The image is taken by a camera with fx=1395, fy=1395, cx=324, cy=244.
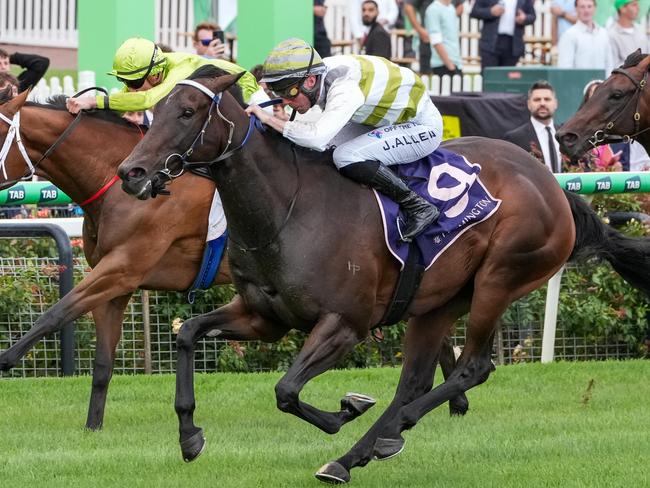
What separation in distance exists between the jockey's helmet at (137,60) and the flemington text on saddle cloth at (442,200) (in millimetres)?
1614

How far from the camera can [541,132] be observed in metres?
10.9

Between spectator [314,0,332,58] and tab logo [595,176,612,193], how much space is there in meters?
7.33

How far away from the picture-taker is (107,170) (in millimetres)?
7180

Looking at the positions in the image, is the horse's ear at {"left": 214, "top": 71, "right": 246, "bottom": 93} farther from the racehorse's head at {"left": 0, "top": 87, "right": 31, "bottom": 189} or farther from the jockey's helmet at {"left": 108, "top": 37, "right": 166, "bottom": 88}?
the racehorse's head at {"left": 0, "top": 87, "right": 31, "bottom": 189}

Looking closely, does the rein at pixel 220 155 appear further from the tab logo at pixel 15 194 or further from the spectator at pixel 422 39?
the spectator at pixel 422 39

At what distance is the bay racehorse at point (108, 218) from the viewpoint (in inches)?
277

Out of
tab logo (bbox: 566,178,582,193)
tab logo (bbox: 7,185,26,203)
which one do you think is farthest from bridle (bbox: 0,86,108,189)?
tab logo (bbox: 566,178,582,193)

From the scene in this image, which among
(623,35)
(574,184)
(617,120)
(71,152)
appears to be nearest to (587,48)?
(623,35)

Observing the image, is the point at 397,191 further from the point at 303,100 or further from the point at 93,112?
the point at 93,112

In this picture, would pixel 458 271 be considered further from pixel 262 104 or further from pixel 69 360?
pixel 69 360

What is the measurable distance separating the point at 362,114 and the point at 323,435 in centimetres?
167

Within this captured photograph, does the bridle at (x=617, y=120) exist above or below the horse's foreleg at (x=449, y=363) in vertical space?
above

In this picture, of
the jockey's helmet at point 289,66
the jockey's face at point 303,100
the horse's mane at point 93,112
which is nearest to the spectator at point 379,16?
the horse's mane at point 93,112

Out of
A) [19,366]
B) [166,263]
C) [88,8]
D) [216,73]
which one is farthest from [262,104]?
[88,8]
